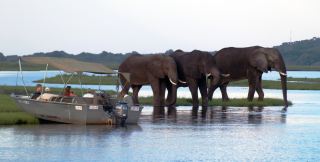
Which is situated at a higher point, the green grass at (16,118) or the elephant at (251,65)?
the elephant at (251,65)

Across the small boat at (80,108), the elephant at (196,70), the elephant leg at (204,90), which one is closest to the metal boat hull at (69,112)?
the small boat at (80,108)

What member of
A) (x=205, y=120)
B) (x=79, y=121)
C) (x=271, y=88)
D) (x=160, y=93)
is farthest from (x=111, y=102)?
(x=271, y=88)

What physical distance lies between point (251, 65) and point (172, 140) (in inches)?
855

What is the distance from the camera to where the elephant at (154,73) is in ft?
152

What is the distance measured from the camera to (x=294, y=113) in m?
44.1

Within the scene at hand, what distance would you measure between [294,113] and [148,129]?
1276 cm

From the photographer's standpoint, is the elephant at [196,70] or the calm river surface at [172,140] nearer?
the calm river surface at [172,140]

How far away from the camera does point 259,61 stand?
5006 centimetres

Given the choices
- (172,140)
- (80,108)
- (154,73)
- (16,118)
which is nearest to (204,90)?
(154,73)

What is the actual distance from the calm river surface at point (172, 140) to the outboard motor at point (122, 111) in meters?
0.40

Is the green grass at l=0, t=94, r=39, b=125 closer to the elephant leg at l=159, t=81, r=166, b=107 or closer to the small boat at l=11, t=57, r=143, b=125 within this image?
the small boat at l=11, t=57, r=143, b=125

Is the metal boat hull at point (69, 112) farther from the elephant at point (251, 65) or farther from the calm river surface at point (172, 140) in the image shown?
the elephant at point (251, 65)

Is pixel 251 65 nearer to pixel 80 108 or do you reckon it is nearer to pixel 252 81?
pixel 252 81

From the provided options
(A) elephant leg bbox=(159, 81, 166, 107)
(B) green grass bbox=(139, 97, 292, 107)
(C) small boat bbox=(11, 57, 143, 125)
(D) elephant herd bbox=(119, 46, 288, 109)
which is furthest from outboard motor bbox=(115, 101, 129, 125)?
(B) green grass bbox=(139, 97, 292, 107)
